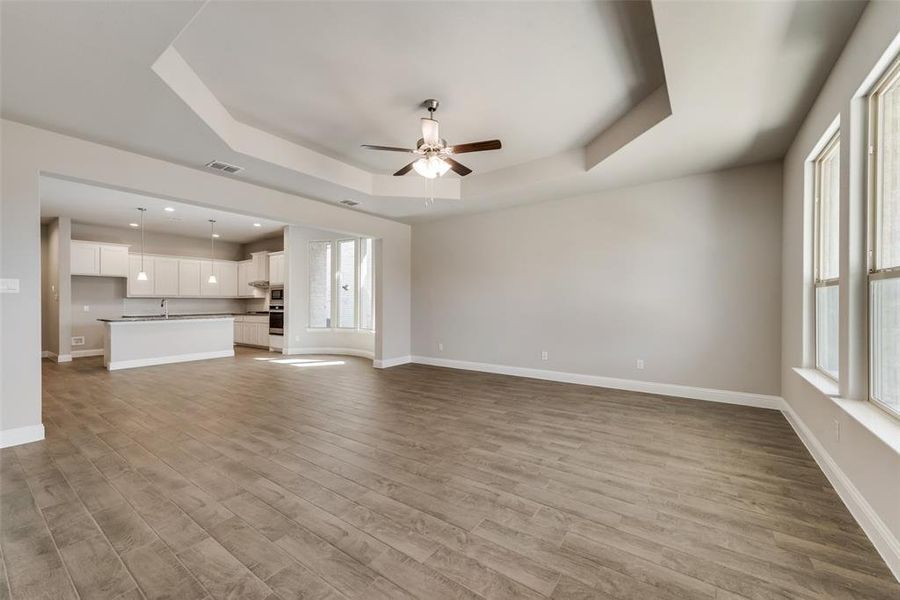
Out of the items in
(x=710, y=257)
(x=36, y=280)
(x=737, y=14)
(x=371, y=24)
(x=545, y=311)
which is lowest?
(x=545, y=311)

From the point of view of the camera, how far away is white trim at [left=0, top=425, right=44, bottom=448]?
121 inches

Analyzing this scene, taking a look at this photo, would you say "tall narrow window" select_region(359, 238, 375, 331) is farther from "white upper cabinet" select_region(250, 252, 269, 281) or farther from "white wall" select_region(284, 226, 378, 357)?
"white upper cabinet" select_region(250, 252, 269, 281)

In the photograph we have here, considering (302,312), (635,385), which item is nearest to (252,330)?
(302,312)

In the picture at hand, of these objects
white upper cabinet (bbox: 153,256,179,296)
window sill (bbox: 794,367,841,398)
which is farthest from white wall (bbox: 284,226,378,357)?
window sill (bbox: 794,367,841,398)

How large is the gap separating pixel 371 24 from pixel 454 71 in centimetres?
76

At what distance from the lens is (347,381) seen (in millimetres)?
5617

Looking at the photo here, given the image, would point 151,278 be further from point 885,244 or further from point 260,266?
point 885,244

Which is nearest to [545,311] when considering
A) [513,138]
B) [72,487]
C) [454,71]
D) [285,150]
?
[513,138]

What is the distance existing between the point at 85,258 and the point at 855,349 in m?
11.6

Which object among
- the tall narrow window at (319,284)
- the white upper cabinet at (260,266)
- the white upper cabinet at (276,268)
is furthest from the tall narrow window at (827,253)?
the white upper cabinet at (260,266)

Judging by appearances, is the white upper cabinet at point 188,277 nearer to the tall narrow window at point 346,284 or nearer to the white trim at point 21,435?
the tall narrow window at point 346,284

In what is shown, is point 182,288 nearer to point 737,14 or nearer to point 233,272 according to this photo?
point 233,272

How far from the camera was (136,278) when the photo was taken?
8594mm

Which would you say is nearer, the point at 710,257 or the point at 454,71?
the point at 454,71
